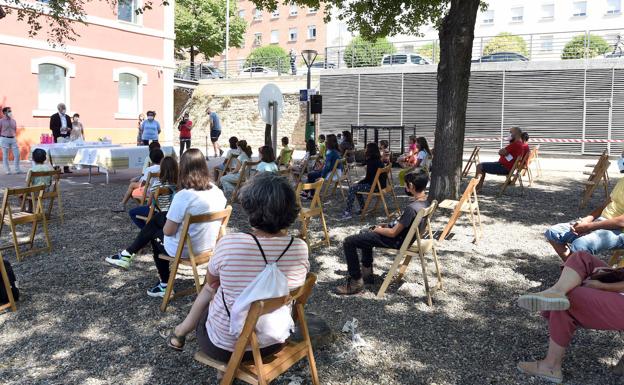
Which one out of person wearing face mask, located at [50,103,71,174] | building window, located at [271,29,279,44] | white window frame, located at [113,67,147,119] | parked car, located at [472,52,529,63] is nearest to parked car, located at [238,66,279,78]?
white window frame, located at [113,67,147,119]

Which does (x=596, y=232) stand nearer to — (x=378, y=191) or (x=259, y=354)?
(x=259, y=354)

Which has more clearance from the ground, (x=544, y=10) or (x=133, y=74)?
(x=544, y=10)

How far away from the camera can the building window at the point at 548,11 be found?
3991 centimetres

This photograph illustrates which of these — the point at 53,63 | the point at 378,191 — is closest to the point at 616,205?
the point at 378,191

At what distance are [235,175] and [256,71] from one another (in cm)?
2202

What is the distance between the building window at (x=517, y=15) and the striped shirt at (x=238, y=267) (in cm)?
4375

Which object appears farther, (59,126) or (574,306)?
(59,126)

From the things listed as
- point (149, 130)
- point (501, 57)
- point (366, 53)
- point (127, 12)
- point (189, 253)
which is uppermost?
point (127, 12)

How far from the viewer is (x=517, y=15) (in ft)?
135

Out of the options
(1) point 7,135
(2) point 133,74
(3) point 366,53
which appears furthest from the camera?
(3) point 366,53

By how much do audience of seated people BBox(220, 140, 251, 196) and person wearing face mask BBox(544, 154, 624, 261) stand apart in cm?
531

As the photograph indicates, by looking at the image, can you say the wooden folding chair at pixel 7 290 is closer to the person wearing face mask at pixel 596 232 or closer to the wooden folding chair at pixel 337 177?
the person wearing face mask at pixel 596 232

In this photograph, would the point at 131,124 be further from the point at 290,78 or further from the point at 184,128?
the point at 290,78

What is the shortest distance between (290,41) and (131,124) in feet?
106
